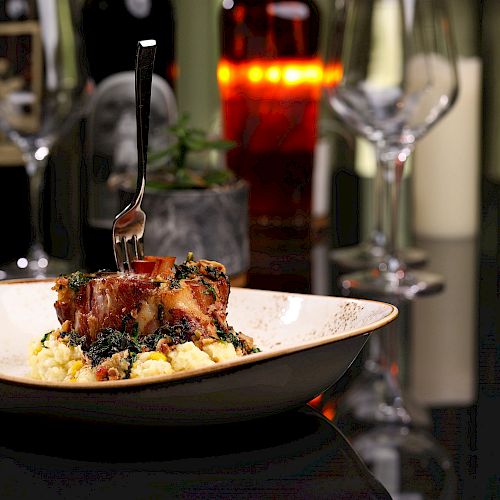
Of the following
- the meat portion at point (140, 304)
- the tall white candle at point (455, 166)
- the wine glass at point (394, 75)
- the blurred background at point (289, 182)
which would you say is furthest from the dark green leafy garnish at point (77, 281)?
the tall white candle at point (455, 166)

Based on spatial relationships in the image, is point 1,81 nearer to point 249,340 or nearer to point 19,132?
point 19,132

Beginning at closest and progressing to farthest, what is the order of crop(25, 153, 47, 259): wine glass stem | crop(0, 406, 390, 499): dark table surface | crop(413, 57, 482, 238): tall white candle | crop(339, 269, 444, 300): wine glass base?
crop(0, 406, 390, 499): dark table surface, crop(339, 269, 444, 300): wine glass base, crop(25, 153, 47, 259): wine glass stem, crop(413, 57, 482, 238): tall white candle

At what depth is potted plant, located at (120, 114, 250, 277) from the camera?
109 centimetres

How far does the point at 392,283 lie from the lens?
1110mm

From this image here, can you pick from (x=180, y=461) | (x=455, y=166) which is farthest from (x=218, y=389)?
(x=455, y=166)

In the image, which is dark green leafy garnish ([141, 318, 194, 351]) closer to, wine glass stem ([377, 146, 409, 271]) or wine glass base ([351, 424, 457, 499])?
wine glass base ([351, 424, 457, 499])

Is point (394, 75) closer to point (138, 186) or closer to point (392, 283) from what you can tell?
point (392, 283)

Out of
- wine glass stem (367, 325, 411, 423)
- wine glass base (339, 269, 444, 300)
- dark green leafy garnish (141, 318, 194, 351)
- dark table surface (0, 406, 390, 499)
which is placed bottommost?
wine glass base (339, 269, 444, 300)

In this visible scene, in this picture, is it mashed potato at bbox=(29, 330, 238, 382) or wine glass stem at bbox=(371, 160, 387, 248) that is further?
wine glass stem at bbox=(371, 160, 387, 248)

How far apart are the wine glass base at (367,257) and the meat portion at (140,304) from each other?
614 millimetres

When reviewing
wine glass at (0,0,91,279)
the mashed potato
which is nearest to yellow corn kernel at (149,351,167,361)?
the mashed potato

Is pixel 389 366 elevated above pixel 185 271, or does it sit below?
below

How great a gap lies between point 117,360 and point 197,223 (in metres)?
0.53

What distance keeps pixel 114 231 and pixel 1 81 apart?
56 centimetres
